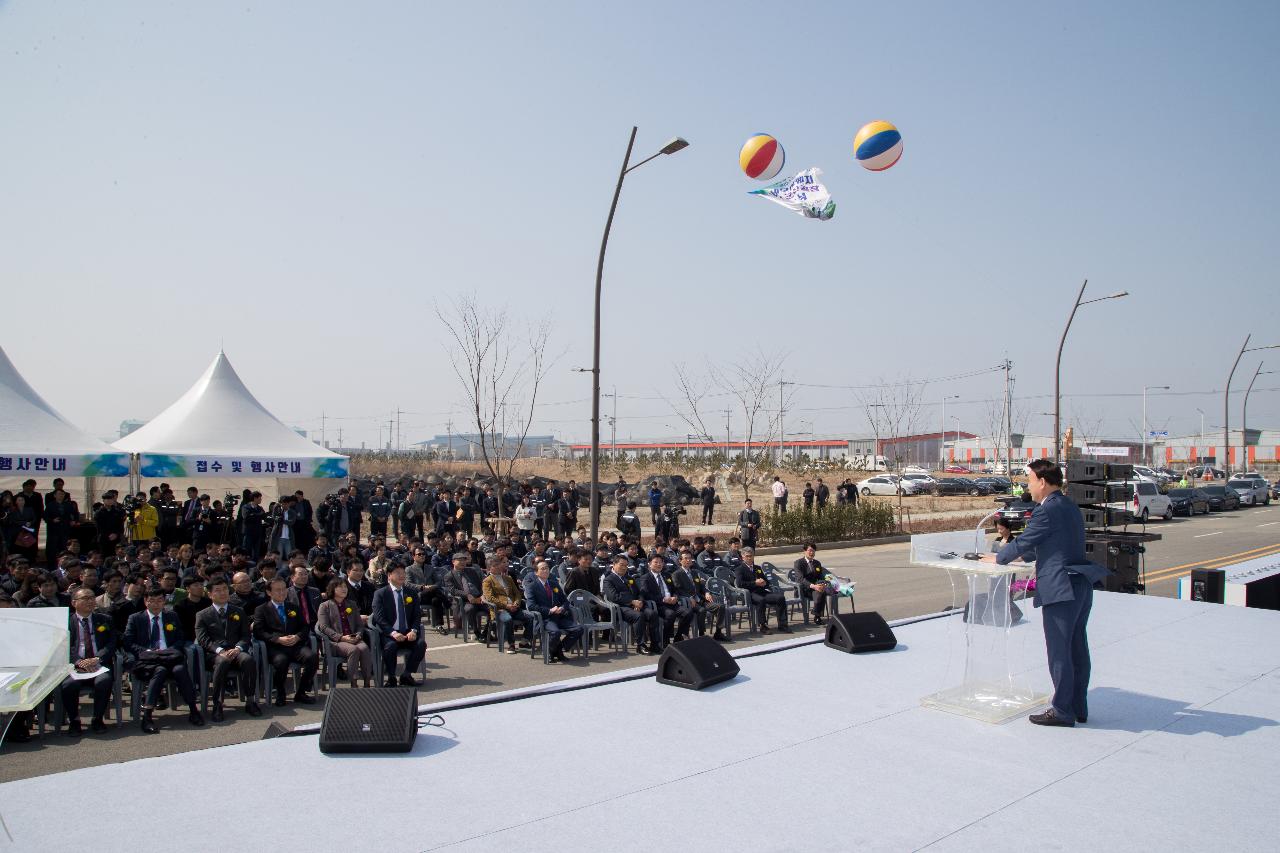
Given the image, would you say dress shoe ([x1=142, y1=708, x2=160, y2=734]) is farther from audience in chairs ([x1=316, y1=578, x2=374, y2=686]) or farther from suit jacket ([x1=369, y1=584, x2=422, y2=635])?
suit jacket ([x1=369, y1=584, x2=422, y2=635])

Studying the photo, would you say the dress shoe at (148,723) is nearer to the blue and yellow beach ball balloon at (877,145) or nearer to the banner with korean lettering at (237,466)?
the blue and yellow beach ball balloon at (877,145)

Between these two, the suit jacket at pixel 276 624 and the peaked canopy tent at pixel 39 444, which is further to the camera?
the peaked canopy tent at pixel 39 444

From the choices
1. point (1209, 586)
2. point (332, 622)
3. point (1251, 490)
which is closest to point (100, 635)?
point (332, 622)

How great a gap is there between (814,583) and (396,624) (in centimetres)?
617

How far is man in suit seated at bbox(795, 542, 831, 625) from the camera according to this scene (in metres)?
12.5

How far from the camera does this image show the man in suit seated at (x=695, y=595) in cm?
1123

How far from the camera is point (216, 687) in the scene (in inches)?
309

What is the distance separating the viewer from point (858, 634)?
7.28m

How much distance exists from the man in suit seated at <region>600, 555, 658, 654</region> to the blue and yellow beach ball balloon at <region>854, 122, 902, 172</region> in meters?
6.13

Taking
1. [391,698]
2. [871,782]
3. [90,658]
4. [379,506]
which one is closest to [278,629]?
[90,658]

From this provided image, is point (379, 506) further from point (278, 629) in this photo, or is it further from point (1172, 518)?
point (1172, 518)

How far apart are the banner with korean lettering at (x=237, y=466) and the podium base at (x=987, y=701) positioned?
16.3 m

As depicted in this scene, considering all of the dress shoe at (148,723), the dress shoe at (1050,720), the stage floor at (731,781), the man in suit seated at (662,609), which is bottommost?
the dress shoe at (148,723)

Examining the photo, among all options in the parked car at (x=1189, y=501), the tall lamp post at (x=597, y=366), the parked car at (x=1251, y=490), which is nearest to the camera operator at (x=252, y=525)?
the tall lamp post at (x=597, y=366)
